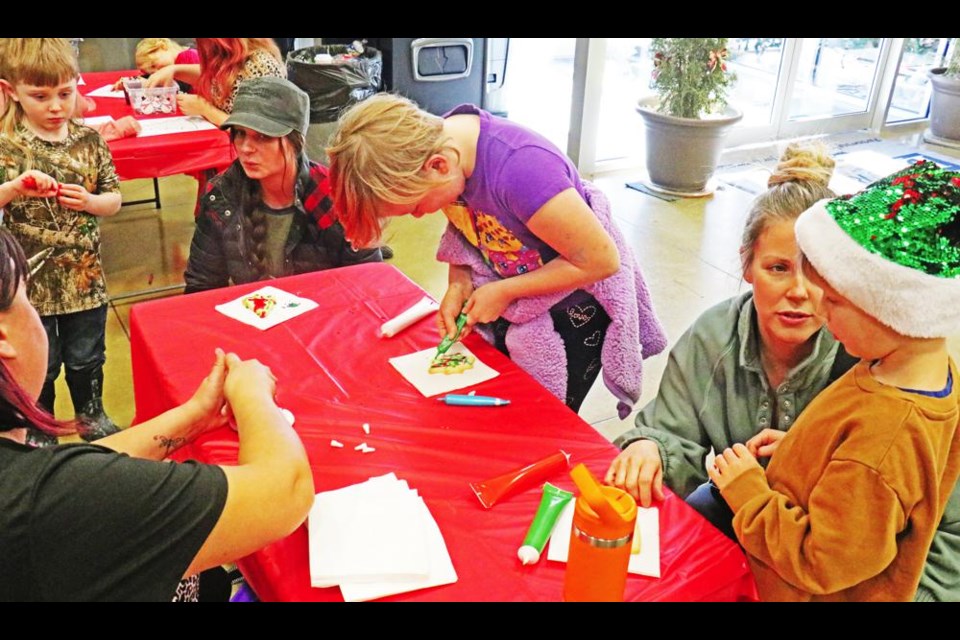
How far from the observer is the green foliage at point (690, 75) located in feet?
15.8

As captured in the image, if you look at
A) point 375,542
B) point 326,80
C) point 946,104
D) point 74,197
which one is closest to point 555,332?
point 375,542

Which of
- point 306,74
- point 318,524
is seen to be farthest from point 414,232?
point 318,524

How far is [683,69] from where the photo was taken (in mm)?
4898

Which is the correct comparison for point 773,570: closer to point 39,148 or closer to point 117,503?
point 117,503

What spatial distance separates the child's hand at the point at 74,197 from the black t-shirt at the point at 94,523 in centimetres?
165

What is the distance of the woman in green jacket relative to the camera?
5.08 feet

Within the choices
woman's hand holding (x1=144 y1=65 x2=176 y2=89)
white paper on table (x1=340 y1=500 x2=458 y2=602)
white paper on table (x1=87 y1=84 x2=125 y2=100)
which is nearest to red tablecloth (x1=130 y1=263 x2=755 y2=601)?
white paper on table (x1=340 y1=500 x2=458 y2=602)

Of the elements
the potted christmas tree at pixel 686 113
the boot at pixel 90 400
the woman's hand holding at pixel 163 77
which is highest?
the woman's hand holding at pixel 163 77

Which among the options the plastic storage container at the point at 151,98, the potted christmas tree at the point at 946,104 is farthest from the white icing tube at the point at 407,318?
the potted christmas tree at the point at 946,104

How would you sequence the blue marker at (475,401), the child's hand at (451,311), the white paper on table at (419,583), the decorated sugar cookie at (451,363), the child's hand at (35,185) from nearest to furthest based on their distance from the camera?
the white paper on table at (419,583) < the blue marker at (475,401) < the decorated sugar cookie at (451,363) < the child's hand at (451,311) < the child's hand at (35,185)

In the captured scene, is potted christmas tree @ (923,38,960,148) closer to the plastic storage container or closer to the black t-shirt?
the plastic storage container

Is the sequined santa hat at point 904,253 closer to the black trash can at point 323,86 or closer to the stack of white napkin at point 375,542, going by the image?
the stack of white napkin at point 375,542

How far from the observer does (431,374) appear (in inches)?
71.1

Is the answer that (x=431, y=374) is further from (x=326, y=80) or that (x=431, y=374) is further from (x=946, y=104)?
(x=946, y=104)
